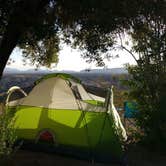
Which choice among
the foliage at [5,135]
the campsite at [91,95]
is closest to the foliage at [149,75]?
the campsite at [91,95]

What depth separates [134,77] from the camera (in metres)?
9.95

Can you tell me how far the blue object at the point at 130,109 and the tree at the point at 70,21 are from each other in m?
1.68

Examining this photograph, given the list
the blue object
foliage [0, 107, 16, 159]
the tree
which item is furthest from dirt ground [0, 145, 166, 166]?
the tree

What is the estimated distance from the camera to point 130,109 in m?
10.1

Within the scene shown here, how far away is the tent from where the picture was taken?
8203mm

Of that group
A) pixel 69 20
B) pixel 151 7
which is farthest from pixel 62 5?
pixel 151 7

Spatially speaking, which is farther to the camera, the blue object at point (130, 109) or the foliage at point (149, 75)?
the blue object at point (130, 109)

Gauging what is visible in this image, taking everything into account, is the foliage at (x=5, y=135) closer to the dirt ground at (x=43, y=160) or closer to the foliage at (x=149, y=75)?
the dirt ground at (x=43, y=160)

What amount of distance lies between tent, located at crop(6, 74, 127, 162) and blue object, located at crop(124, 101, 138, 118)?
3.85ft

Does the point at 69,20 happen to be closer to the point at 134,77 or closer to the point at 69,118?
the point at 134,77

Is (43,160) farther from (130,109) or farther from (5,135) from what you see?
(130,109)

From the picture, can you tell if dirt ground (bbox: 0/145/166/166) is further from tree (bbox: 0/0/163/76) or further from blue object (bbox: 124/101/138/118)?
tree (bbox: 0/0/163/76)

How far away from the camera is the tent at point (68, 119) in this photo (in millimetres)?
8203

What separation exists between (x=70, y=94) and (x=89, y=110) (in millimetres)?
559
